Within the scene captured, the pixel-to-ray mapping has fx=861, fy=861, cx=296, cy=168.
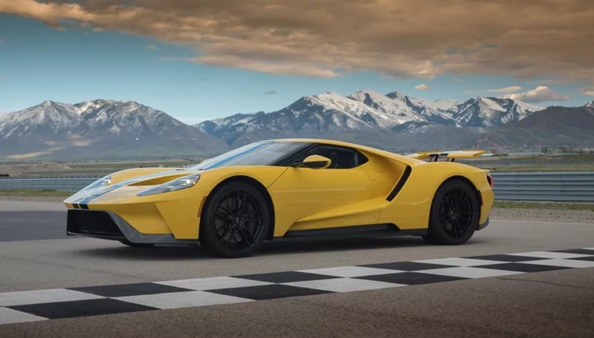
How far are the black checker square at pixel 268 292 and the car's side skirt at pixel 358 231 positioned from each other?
235cm

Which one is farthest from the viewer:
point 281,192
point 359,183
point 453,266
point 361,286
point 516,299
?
point 359,183

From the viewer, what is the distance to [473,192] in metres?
10.2

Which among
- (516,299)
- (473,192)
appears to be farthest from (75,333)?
(473,192)

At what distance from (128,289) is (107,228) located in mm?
2198

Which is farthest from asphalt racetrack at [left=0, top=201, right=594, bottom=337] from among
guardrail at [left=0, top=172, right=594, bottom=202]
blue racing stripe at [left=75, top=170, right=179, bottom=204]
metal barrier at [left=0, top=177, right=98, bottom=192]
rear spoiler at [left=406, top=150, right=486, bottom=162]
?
metal barrier at [left=0, top=177, right=98, bottom=192]

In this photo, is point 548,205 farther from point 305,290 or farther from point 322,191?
point 305,290

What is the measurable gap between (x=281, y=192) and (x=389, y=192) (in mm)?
1466

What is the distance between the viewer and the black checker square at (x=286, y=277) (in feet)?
22.9

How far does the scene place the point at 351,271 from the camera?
7527 millimetres

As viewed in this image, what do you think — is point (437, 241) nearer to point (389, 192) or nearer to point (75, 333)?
point (389, 192)

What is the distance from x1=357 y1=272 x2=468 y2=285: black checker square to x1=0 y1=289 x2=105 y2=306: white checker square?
2.34 metres

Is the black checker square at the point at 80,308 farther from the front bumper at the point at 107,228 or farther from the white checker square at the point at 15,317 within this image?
the front bumper at the point at 107,228

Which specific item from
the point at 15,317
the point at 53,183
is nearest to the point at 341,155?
the point at 15,317

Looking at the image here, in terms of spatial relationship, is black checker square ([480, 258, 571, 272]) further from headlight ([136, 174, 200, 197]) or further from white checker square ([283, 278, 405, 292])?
headlight ([136, 174, 200, 197])
